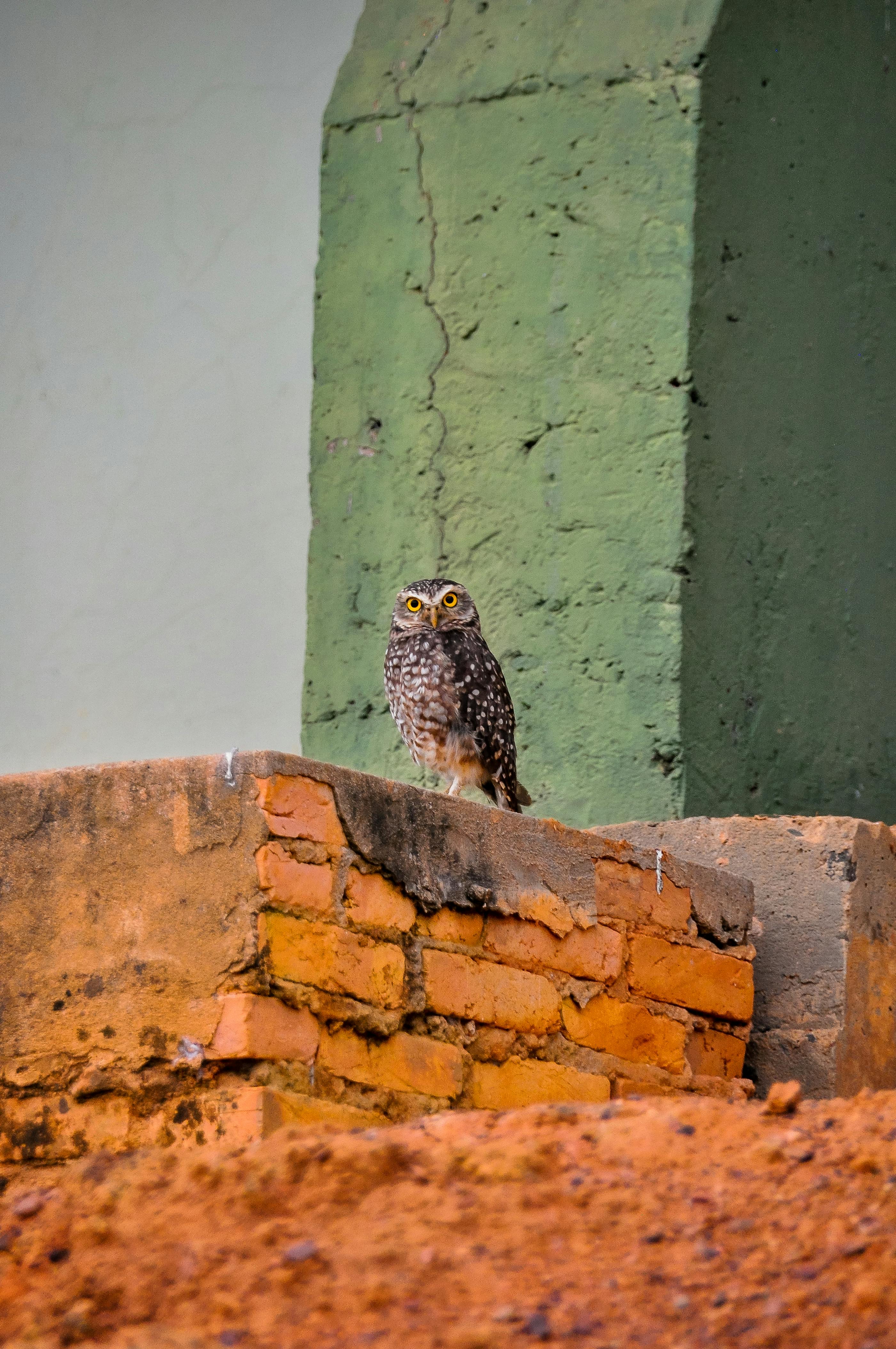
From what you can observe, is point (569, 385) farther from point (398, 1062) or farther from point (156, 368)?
point (398, 1062)

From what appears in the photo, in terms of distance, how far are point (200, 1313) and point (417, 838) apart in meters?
1.43

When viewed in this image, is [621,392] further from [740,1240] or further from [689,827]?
[740,1240]

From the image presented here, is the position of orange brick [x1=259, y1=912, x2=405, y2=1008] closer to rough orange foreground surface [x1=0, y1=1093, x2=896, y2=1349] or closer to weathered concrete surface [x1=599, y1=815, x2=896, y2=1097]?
rough orange foreground surface [x1=0, y1=1093, x2=896, y2=1349]

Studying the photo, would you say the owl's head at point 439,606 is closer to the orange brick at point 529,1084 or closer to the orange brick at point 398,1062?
the orange brick at point 529,1084

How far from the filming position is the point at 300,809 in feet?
10.8

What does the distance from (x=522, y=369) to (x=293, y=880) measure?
287cm

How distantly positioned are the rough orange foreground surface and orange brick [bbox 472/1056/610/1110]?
30.3 inches

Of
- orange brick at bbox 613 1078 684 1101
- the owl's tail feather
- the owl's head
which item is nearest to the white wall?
the owl's head

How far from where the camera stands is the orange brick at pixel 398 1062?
3287 millimetres

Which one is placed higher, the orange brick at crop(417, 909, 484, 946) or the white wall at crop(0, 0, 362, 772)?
the white wall at crop(0, 0, 362, 772)

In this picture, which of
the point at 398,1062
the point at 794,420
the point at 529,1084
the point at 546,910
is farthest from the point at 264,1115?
the point at 794,420

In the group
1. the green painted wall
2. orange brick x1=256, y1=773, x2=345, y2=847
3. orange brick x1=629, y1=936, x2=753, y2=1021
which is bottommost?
orange brick x1=629, y1=936, x2=753, y2=1021

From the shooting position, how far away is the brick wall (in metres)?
3.15

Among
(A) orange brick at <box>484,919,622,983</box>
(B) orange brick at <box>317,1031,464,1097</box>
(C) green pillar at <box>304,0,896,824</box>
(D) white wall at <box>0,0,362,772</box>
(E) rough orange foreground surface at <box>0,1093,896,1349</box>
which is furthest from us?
(D) white wall at <box>0,0,362,772</box>
